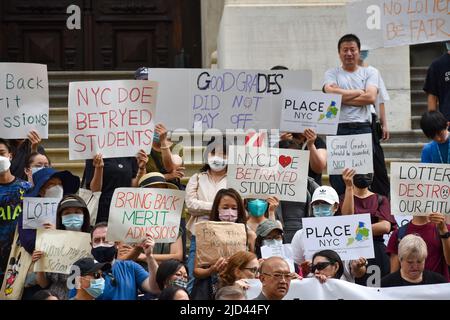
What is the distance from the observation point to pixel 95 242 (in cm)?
1254

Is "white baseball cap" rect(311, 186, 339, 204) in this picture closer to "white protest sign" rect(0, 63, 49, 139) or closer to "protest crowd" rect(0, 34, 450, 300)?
"protest crowd" rect(0, 34, 450, 300)

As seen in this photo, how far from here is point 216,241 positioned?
39.7 ft

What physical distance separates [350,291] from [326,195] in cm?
158

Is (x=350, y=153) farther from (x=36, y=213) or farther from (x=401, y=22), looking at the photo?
(x=36, y=213)

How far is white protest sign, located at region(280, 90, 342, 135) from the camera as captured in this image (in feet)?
46.4

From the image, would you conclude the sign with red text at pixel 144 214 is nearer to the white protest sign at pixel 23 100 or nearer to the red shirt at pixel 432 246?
the white protest sign at pixel 23 100

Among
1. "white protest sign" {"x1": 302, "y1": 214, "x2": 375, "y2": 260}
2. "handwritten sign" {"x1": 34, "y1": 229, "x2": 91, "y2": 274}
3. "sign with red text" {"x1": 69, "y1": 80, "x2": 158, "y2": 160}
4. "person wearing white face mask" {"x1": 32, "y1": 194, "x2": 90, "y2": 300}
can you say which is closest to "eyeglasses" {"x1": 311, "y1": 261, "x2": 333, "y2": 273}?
"white protest sign" {"x1": 302, "y1": 214, "x2": 375, "y2": 260}

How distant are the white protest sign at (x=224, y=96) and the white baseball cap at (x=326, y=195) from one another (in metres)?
1.34

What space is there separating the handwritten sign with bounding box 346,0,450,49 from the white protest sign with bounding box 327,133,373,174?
5.38 ft

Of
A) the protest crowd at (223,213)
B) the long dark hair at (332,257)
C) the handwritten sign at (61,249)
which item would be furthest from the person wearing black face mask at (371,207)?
the handwritten sign at (61,249)

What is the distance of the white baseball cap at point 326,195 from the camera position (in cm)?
1308

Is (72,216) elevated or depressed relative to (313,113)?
depressed

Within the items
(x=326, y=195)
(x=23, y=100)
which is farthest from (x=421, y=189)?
(x=23, y=100)
